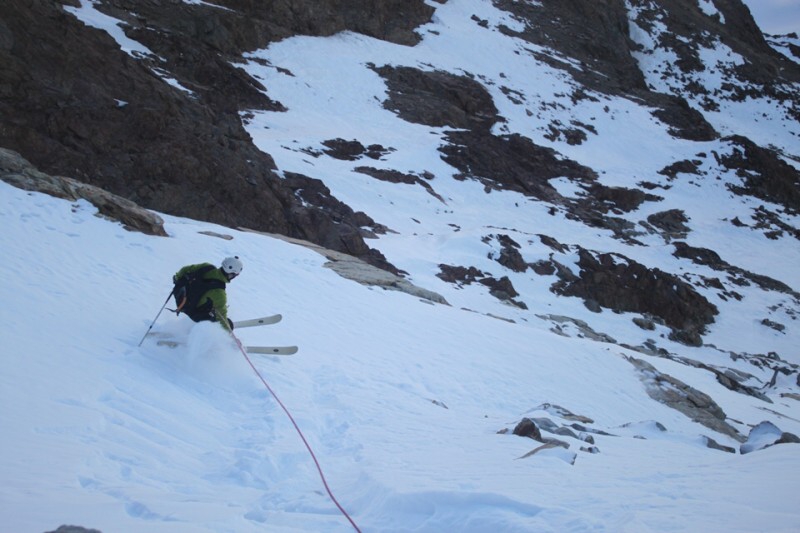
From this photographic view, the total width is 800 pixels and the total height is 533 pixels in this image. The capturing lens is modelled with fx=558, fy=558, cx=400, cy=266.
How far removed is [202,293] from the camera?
6.52 m

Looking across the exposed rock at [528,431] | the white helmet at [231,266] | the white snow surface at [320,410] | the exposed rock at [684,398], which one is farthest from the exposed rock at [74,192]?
the exposed rock at [684,398]

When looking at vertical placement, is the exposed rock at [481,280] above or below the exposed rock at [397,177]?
below

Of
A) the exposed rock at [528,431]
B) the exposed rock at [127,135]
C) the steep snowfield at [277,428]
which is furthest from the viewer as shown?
the exposed rock at [127,135]

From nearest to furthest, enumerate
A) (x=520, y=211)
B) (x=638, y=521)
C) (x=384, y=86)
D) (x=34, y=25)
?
(x=638, y=521) → (x=34, y=25) → (x=520, y=211) → (x=384, y=86)

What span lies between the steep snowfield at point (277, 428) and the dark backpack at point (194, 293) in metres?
0.34

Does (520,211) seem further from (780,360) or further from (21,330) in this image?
(21,330)

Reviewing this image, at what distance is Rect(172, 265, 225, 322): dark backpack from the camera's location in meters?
6.49

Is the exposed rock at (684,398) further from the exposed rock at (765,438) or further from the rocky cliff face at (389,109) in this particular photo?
the rocky cliff face at (389,109)

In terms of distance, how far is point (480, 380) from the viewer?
10000 mm

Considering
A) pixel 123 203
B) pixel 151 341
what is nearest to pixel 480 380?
pixel 151 341

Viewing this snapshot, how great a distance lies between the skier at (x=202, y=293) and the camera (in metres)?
6.50

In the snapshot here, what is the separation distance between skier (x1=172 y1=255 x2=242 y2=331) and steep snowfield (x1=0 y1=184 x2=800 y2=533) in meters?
0.30

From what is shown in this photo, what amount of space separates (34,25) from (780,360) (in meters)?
28.8

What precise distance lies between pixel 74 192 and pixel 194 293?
605 cm
